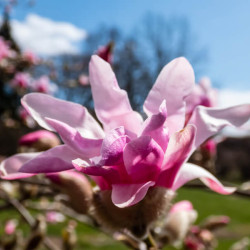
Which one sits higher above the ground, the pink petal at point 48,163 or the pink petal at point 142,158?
the pink petal at point 142,158

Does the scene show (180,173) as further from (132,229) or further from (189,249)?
(189,249)

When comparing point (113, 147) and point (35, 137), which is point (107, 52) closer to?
point (35, 137)

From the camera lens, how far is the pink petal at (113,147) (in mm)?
359

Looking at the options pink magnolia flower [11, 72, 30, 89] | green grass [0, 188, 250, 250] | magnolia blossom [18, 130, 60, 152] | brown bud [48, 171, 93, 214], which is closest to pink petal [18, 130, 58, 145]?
magnolia blossom [18, 130, 60, 152]

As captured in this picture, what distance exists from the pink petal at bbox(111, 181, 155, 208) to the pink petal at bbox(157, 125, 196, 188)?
0.02 m

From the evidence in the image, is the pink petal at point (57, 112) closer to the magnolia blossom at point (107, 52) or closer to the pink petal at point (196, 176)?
the pink petal at point (196, 176)

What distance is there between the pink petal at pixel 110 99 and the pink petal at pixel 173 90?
0.02 meters

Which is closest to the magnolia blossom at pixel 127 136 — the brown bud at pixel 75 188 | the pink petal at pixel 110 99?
the pink petal at pixel 110 99

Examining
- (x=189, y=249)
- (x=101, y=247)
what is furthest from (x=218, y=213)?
(x=189, y=249)

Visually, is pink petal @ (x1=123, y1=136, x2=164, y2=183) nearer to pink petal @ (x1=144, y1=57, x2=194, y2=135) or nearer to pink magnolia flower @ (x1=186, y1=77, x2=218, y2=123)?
pink petal @ (x1=144, y1=57, x2=194, y2=135)

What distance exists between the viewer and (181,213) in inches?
25.0

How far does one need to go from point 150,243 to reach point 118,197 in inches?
3.5

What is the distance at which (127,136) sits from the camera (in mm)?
379

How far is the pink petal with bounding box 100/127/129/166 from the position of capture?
1.18 feet
